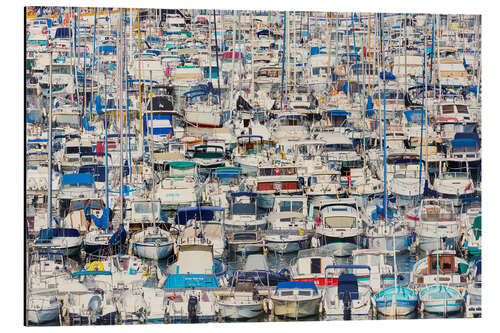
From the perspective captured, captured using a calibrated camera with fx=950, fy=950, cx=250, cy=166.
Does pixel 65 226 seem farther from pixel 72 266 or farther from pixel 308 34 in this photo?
pixel 308 34

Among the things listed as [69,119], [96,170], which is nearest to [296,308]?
[96,170]

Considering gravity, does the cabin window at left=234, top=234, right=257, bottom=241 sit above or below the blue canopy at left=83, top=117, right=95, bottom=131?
below

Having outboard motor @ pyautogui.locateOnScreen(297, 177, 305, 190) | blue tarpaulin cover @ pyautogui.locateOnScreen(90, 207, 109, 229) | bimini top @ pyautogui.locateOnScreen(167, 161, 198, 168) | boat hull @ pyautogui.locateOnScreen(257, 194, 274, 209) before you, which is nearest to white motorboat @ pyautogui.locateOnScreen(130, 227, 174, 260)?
blue tarpaulin cover @ pyautogui.locateOnScreen(90, 207, 109, 229)

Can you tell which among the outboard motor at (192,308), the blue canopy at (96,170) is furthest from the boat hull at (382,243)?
the blue canopy at (96,170)

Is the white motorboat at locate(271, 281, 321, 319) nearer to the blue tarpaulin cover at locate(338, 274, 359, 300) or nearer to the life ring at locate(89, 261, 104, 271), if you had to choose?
the blue tarpaulin cover at locate(338, 274, 359, 300)

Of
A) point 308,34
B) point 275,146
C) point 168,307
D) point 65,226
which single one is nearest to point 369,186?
point 275,146

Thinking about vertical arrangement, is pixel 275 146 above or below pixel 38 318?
above
